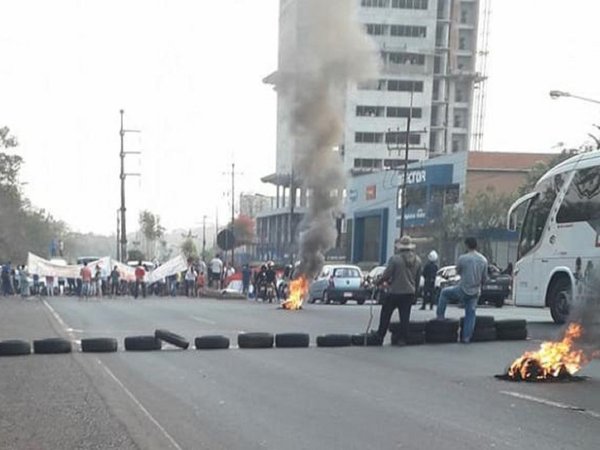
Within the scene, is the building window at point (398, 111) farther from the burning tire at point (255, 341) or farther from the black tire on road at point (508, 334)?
the burning tire at point (255, 341)

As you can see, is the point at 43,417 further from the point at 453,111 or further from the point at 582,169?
the point at 453,111

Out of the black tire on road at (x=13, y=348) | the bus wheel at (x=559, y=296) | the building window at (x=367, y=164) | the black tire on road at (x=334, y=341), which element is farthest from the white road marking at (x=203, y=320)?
the building window at (x=367, y=164)

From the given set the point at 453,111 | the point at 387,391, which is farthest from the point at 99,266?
the point at 453,111

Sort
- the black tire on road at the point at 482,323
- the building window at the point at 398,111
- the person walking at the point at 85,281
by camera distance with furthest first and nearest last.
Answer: the building window at the point at 398,111 → the person walking at the point at 85,281 → the black tire on road at the point at 482,323

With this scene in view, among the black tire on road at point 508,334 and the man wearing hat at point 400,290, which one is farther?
the black tire on road at point 508,334

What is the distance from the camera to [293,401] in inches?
306

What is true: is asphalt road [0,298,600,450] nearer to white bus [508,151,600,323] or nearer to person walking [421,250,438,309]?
white bus [508,151,600,323]

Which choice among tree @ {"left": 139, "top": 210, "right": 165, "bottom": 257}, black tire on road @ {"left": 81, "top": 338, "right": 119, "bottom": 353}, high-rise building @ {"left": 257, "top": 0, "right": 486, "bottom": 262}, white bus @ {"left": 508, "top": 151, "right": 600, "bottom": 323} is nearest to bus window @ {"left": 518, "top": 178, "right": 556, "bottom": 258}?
white bus @ {"left": 508, "top": 151, "right": 600, "bottom": 323}

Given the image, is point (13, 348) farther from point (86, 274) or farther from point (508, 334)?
point (86, 274)

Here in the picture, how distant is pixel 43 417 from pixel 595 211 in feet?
41.2

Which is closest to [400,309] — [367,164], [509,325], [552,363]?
[509,325]

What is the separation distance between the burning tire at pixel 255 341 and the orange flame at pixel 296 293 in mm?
12213

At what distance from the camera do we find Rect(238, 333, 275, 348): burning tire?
39.9 feet

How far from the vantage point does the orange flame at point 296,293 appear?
24.7m
